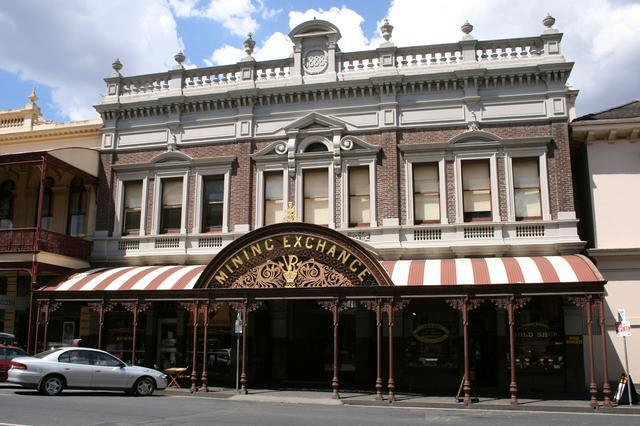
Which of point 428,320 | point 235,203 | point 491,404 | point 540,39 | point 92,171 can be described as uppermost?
point 540,39

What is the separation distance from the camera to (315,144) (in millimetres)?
22672

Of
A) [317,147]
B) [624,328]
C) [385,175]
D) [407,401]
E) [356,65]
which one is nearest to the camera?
[624,328]

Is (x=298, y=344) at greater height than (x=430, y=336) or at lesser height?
lesser

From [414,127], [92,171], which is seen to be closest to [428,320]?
[414,127]

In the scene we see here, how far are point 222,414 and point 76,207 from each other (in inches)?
560

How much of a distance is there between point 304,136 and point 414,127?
152 inches

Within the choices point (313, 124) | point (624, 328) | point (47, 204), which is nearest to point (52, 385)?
point (47, 204)

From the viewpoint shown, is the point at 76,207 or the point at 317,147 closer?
the point at 317,147

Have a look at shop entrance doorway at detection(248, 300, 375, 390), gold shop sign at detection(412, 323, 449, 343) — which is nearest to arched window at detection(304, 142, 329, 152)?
shop entrance doorway at detection(248, 300, 375, 390)

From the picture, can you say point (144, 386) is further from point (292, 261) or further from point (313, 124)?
point (313, 124)

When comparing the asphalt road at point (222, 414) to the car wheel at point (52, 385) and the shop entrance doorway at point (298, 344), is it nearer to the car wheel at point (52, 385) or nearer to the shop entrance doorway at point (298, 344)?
the car wheel at point (52, 385)

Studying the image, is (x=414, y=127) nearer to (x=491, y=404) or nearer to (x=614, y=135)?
A: (x=614, y=135)

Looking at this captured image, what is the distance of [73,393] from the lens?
57.1ft

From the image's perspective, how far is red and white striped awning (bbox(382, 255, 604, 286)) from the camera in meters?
17.5
